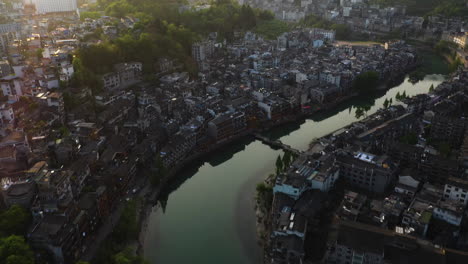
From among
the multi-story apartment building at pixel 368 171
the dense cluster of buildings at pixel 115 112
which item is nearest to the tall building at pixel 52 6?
the dense cluster of buildings at pixel 115 112

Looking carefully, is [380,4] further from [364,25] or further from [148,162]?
[148,162]

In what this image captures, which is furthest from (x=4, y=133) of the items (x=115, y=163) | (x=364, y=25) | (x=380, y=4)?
(x=380, y=4)

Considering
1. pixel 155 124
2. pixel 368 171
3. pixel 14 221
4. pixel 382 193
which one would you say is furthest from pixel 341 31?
pixel 14 221

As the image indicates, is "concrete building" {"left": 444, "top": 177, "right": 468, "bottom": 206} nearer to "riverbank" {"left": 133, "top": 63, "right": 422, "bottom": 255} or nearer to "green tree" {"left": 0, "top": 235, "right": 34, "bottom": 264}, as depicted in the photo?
"riverbank" {"left": 133, "top": 63, "right": 422, "bottom": 255}

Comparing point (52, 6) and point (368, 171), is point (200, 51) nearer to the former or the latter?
point (368, 171)

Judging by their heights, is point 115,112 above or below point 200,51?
below
